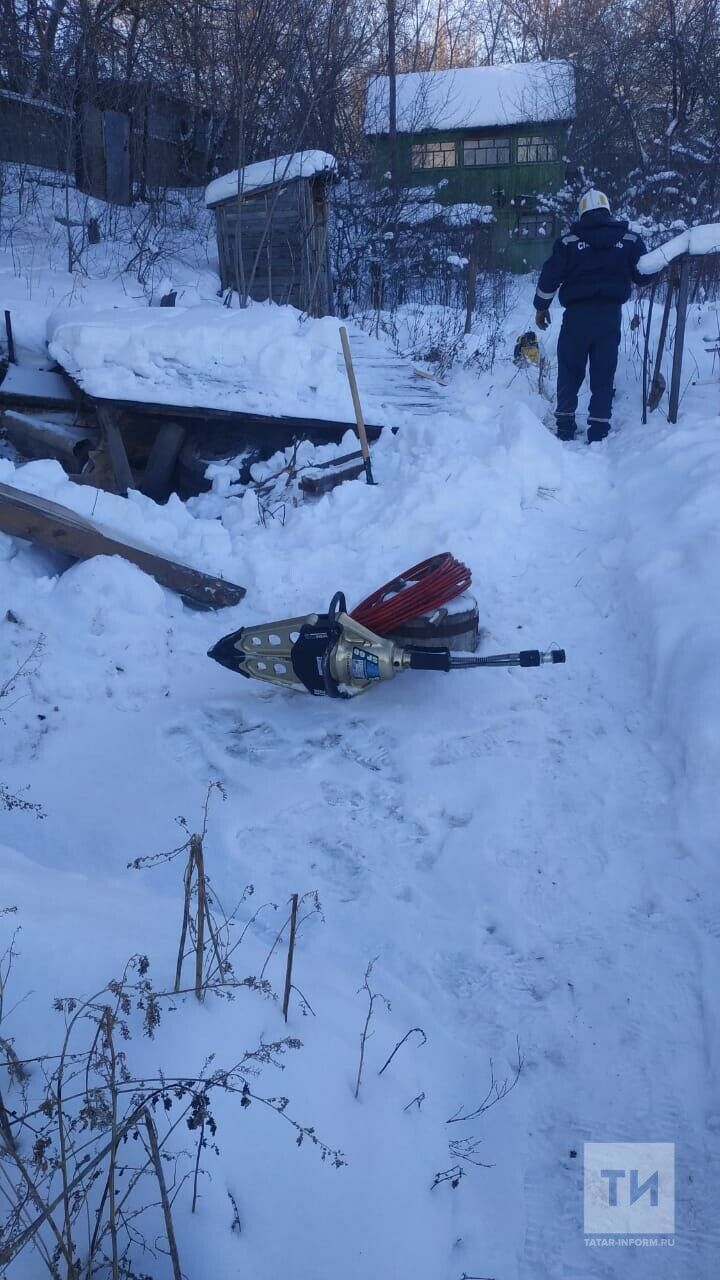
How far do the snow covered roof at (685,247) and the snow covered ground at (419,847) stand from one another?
4.92 ft

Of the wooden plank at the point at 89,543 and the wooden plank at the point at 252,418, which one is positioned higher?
the wooden plank at the point at 252,418

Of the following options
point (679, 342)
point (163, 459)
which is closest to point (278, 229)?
point (163, 459)

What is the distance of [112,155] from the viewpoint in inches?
506

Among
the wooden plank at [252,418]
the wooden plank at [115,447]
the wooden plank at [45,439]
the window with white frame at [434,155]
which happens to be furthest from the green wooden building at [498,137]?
the wooden plank at [45,439]

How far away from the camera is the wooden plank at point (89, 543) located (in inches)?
176

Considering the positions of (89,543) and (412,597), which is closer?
(412,597)

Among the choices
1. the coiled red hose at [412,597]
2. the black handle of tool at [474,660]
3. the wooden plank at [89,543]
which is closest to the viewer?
the black handle of tool at [474,660]

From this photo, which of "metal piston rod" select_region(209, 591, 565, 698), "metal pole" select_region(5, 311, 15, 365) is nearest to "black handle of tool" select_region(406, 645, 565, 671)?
"metal piston rod" select_region(209, 591, 565, 698)

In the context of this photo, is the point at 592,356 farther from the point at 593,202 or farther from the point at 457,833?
the point at 457,833

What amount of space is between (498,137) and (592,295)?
15.1 m

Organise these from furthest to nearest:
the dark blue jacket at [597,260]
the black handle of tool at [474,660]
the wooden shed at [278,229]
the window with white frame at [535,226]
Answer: the window with white frame at [535,226]
the wooden shed at [278,229]
the dark blue jacket at [597,260]
the black handle of tool at [474,660]

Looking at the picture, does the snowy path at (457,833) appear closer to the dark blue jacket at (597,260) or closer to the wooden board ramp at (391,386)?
the wooden board ramp at (391,386)

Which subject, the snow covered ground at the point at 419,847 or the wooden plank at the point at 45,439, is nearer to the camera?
the snow covered ground at the point at 419,847

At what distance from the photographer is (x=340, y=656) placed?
3.70 metres
